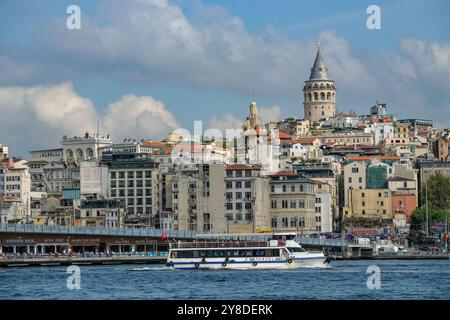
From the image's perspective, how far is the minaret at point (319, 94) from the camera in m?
167

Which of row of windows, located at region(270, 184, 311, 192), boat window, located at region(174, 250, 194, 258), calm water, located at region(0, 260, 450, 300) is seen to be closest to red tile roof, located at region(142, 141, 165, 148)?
row of windows, located at region(270, 184, 311, 192)

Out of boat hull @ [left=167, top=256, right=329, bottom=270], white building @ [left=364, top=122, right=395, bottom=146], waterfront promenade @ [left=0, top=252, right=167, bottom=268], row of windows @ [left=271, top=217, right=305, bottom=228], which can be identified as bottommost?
boat hull @ [left=167, top=256, right=329, bottom=270]

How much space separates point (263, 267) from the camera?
210ft

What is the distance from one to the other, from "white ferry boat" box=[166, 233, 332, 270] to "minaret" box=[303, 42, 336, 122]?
10235 cm

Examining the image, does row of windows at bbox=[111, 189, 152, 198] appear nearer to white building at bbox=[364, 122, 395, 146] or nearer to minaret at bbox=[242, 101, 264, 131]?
minaret at bbox=[242, 101, 264, 131]

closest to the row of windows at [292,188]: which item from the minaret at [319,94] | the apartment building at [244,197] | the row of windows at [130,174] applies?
the apartment building at [244,197]

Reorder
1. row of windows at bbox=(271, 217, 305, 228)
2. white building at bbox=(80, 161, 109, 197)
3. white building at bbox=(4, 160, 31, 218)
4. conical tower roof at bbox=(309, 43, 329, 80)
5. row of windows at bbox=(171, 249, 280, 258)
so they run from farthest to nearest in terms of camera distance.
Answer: conical tower roof at bbox=(309, 43, 329, 80), white building at bbox=(4, 160, 31, 218), white building at bbox=(80, 161, 109, 197), row of windows at bbox=(271, 217, 305, 228), row of windows at bbox=(171, 249, 280, 258)

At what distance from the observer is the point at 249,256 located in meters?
64.7

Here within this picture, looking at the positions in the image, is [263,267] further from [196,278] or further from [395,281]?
[395,281]

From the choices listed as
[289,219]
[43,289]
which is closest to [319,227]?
[289,219]

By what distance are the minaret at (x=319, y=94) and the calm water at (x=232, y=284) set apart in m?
104

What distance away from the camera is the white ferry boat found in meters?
64.2
